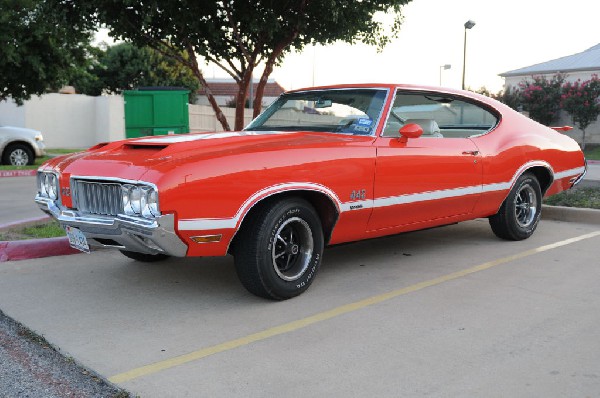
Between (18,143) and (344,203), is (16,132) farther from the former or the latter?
(344,203)

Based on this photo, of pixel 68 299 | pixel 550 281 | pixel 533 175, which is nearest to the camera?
pixel 68 299

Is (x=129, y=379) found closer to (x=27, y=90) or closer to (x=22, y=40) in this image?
(x=22, y=40)

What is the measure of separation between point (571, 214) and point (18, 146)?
13479 millimetres

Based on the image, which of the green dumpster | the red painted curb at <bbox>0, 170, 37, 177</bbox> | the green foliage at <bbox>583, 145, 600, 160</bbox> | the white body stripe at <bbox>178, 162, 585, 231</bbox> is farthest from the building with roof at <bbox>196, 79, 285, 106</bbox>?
the white body stripe at <bbox>178, 162, 585, 231</bbox>

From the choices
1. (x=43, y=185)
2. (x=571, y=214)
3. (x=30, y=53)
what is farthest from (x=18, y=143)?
(x=571, y=214)

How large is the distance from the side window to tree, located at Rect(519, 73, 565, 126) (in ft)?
63.5

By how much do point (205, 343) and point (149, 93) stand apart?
47.7 ft

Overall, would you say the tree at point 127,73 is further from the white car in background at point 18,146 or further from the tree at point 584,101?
the white car in background at point 18,146

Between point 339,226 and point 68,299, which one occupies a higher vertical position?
point 339,226

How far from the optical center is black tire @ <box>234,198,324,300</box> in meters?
4.10

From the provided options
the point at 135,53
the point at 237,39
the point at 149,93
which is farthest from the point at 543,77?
the point at 135,53

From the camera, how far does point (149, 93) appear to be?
56.4 feet

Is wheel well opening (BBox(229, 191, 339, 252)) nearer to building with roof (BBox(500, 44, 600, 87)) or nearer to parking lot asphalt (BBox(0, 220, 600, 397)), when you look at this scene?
parking lot asphalt (BBox(0, 220, 600, 397))

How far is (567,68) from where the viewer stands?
86.3 ft
